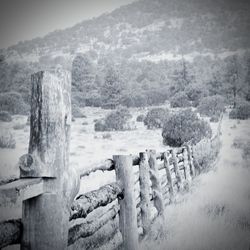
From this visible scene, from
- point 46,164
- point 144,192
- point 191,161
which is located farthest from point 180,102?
point 46,164

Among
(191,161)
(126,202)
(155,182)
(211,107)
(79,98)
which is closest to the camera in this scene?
(126,202)

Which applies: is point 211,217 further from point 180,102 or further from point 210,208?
point 180,102

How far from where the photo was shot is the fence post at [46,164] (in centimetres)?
173

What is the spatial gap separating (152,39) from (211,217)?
6175 inches

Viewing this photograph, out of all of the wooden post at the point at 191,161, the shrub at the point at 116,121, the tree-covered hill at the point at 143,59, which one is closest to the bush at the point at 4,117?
the tree-covered hill at the point at 143,59

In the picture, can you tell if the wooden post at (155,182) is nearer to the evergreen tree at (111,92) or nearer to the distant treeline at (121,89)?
the distant treeline at (121,89)

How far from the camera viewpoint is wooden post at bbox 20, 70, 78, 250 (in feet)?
5.67

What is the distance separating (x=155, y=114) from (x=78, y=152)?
37.6ft

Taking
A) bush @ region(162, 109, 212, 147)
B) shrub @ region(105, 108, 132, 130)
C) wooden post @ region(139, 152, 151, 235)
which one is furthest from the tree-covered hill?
shrub @ region(105, 108, 132, 130)

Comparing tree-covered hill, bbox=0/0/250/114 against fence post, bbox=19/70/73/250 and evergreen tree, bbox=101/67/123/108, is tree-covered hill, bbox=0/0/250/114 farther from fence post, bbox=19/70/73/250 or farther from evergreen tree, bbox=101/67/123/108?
fence post, bbox=19/70/73/250

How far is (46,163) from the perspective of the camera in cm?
174

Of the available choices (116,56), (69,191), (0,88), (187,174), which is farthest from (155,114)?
(116,56)

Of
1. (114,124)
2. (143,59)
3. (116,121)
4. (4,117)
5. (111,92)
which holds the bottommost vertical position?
(114,124)

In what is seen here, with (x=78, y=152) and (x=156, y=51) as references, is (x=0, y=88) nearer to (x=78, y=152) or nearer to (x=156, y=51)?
(x=78, y=152)
